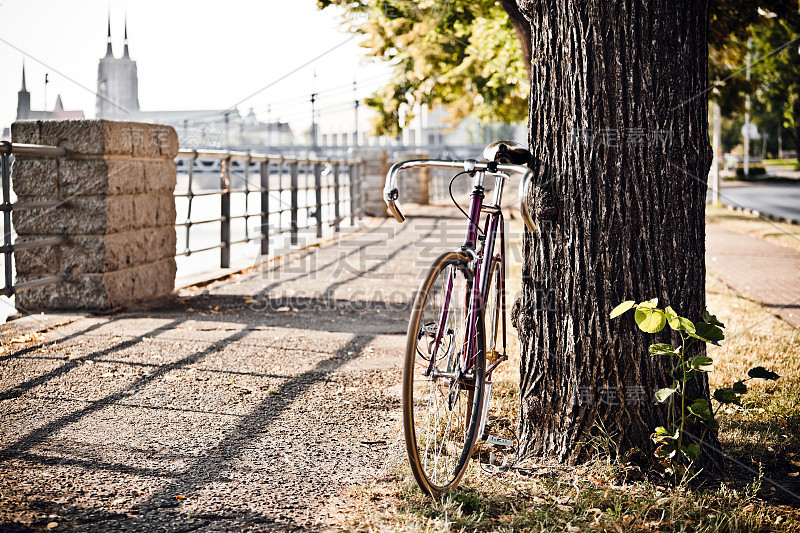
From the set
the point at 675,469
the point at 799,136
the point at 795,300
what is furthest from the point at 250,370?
the point at 799,136

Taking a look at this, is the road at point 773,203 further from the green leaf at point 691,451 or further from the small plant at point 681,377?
the green leaf at point 691,451

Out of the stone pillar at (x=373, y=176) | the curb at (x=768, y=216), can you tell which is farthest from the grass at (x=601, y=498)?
the curb at (x=768, y=216)

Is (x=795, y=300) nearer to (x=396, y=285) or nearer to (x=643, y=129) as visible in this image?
(x=396, y=285)

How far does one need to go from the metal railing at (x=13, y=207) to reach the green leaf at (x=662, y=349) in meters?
4.50

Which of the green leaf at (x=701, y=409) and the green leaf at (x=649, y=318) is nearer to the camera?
the green leaf at (x=649, y=318)

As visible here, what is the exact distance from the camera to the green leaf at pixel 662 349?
9.99 feet

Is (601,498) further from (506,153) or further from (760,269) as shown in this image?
(760,269)

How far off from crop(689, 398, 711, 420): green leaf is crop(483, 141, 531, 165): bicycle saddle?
1172mm

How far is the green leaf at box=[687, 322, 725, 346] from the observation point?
120 inches

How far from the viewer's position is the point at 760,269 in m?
10.1

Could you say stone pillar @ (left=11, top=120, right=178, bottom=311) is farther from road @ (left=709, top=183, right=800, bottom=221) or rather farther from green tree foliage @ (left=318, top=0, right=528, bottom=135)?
road @ (left=709, top=183, right=800, bottom=221)

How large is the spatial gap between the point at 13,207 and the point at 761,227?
14835 millimetres

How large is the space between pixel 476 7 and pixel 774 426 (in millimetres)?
9983

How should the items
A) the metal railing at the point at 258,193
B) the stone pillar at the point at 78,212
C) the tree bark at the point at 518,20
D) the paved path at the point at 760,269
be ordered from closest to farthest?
1. the tree bark at the point at 518,20
2. the stone pillar at the point at 78,212
3. the paved path at the point at 760,269
4. the metal railing at the point at 258,193
